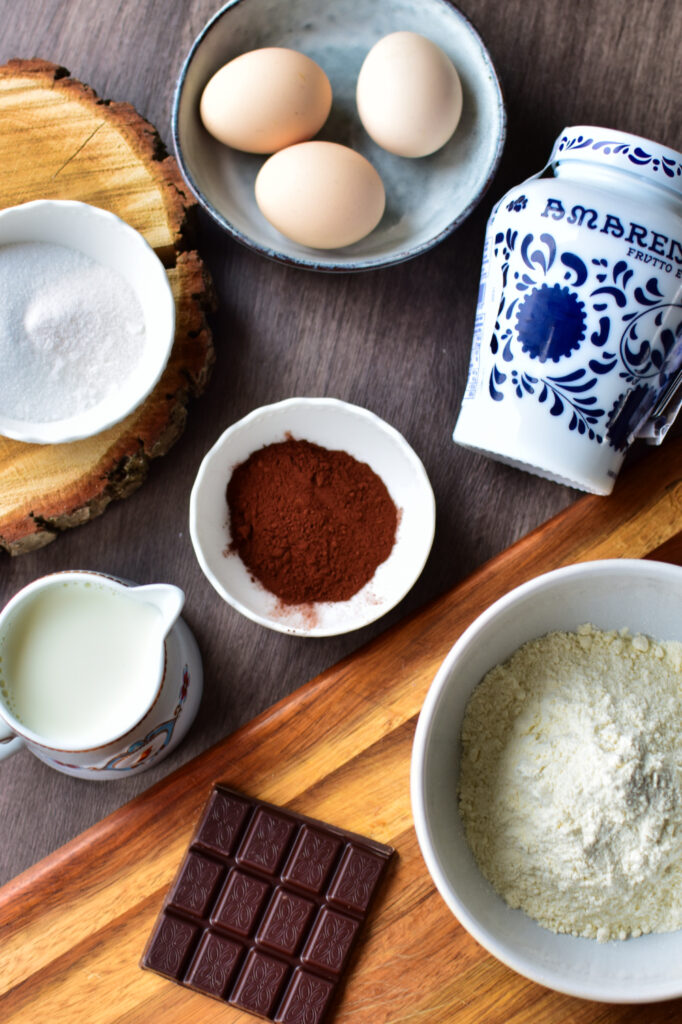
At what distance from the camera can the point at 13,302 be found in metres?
0.75

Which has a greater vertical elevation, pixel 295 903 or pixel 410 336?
pixel 410 336

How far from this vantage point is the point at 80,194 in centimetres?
77

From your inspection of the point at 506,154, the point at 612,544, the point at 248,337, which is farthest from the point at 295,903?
the point at 506,154

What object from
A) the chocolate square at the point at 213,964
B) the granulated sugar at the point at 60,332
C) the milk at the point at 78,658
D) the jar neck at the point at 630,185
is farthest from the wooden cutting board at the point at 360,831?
the granulated sugar at the point at 60,332

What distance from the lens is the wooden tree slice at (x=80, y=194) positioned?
769 mm

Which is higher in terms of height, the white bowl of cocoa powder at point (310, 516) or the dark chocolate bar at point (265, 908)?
the white bowl of cocoa powder at point (310, 516)

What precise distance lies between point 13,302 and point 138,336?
113 millimetres

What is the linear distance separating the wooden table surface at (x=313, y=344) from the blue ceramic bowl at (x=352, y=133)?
0.17 ft

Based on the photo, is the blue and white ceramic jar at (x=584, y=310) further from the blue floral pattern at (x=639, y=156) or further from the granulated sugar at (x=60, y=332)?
the granulated sugar at (x=60, y=332)

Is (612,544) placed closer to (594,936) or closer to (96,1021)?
(594,936)

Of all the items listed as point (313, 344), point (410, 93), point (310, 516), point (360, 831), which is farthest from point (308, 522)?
point (410, 93)

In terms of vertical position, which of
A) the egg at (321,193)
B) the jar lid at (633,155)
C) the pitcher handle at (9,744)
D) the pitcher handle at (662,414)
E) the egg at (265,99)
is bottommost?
the pitcher handle at (9,744)

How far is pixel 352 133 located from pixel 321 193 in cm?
13

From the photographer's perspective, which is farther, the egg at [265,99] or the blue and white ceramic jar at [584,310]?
the egg at [265,99]
